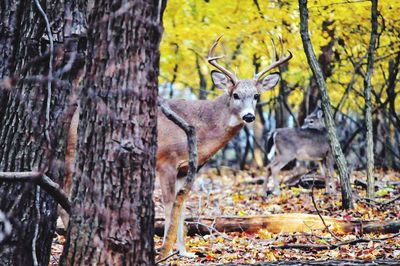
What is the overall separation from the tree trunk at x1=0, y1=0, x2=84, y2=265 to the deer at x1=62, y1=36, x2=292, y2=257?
242cm

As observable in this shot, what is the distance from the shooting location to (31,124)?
5.05m

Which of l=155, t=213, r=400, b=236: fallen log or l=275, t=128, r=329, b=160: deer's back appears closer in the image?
l=155, t=213, r=400, b=236: fallen log

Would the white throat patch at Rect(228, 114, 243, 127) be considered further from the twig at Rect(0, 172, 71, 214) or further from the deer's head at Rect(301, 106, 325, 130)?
the deer's head at Rect(301, 106, 325, 130)

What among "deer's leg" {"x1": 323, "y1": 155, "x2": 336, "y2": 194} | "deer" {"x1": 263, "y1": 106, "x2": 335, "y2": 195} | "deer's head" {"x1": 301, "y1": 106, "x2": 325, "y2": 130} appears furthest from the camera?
"deer's head" {"x1": 301, "y1": 106, "x2": 325, "y2": 130}

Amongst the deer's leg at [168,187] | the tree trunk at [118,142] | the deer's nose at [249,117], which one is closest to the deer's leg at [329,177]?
the deer's nose at [249,117]

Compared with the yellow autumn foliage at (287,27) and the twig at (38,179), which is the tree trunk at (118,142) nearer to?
the twig at (38,179)

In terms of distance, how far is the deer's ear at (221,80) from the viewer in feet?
29.6

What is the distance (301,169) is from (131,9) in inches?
505

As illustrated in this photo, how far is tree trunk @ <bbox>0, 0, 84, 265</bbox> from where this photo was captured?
491 cm

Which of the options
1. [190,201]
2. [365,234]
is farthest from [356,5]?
[365,234]

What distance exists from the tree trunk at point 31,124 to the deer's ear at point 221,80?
3.99m

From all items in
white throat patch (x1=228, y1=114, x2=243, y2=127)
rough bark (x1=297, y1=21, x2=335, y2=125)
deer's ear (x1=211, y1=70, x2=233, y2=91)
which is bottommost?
white throat patch (x1=228, y1=114, x2=243, y2=127)

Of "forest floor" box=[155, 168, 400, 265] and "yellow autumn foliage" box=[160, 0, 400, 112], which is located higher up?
"yellow autumn foliage" box=[160, 0, 400, 112]

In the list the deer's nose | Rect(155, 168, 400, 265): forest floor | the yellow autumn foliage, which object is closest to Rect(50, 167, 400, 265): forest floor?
Rect(155, 168, 400, 265): forest floor
